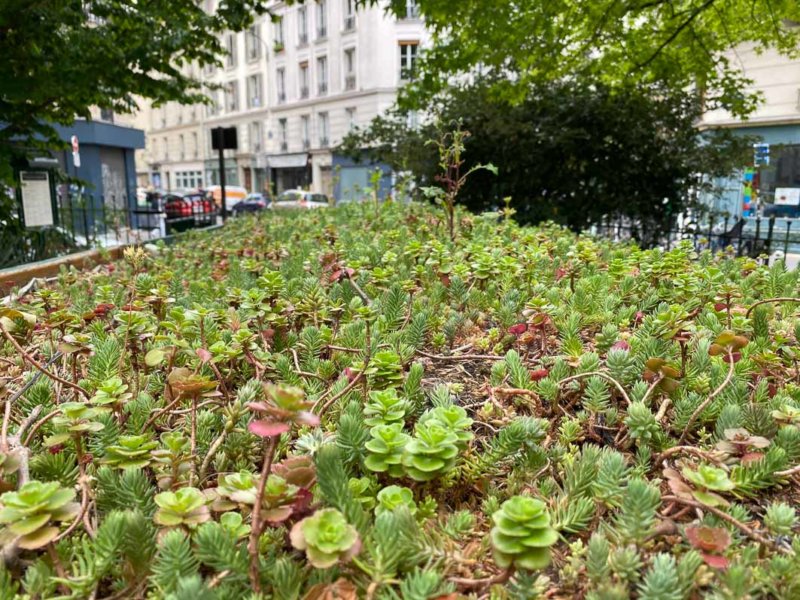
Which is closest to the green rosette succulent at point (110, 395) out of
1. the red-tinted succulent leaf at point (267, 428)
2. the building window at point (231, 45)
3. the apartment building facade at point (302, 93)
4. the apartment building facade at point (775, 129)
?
the red-tinted succulent leaf at point (267, 428)

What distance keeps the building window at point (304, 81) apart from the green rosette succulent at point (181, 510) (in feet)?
153

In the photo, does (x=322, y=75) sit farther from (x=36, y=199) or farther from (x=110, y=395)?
(x=110, y=395)

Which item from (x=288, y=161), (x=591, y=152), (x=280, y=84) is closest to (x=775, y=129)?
(x=591, y=152)

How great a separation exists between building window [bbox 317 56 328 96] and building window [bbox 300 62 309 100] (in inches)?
57.4

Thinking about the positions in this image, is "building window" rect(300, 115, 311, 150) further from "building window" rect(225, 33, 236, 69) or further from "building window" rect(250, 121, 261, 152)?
"building window" rect(225, 33, 236, 69)

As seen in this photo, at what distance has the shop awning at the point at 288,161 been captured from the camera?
4556 cm

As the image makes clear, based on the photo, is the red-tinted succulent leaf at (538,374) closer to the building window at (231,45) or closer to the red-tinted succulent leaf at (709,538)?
the red-tinted succulent leaf at (709,538)

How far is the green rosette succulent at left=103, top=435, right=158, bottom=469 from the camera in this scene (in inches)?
46.0

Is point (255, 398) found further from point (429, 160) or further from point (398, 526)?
point (429, 160)

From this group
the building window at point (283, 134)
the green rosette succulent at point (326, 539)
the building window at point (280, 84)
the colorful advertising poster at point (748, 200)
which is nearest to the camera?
the green rosette succulent at point (326, 539)

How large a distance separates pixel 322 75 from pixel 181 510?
150 ft

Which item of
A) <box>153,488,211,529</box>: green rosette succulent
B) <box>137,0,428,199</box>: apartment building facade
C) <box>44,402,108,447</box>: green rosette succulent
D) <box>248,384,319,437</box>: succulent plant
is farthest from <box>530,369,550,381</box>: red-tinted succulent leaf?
<box>137,0,428,199</box>: apartment building facade

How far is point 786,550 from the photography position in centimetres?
104

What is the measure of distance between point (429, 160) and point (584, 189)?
312cm
